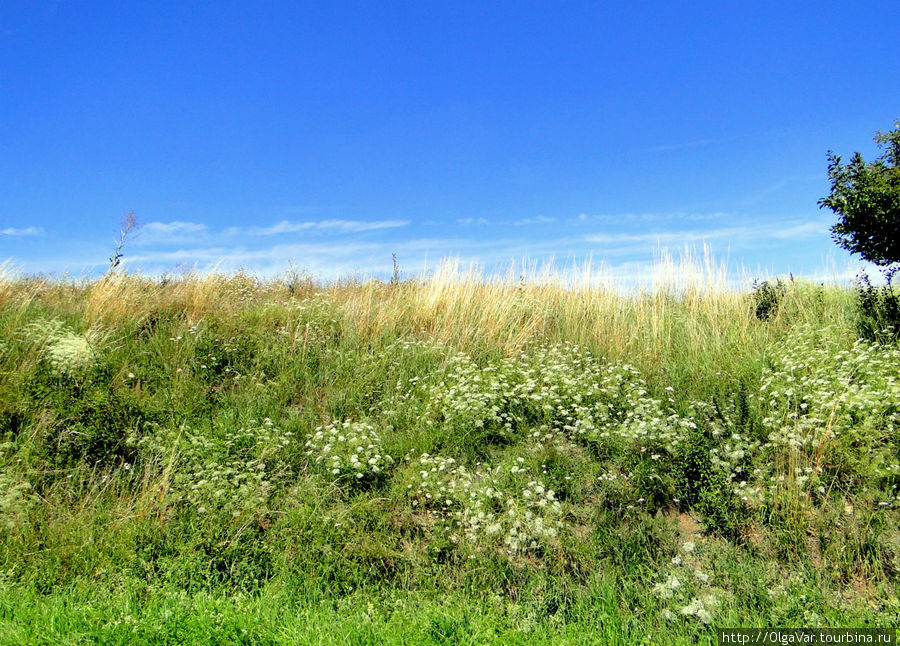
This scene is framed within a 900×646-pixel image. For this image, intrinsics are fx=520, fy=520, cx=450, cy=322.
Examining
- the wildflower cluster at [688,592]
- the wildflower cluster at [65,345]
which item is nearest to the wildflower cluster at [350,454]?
the wildflower cluster at [688,592]

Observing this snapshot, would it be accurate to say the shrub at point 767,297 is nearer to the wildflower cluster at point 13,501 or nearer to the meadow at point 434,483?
the meadow at point 434,483

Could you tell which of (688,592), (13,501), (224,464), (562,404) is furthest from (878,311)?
(13,501)

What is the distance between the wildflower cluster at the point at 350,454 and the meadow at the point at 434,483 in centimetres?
3

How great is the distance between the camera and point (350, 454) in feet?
16.5

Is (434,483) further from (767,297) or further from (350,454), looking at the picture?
(767,297)

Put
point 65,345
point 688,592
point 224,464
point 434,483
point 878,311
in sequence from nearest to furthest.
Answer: point 688,592
point 434,483
point 224,464
point 65,345
point 878,311

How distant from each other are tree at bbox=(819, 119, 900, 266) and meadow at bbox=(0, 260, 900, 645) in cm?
108

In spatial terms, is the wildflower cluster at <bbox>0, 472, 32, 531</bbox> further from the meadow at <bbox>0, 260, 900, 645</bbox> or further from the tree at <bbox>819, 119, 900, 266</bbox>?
the tree at <bbox>819, 119, 900, 266</bbox>

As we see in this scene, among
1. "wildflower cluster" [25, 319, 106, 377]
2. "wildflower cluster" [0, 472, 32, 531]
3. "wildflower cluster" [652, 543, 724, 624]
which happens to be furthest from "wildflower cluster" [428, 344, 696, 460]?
"wildflower cluster" [25, 319, 106, 377]

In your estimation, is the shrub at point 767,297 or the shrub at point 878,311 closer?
the shrub at point 878,311

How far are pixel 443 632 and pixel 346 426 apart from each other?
2.55 metres

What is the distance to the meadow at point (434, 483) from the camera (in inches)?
134

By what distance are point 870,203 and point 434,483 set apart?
21.9ft

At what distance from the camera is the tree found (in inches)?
265
